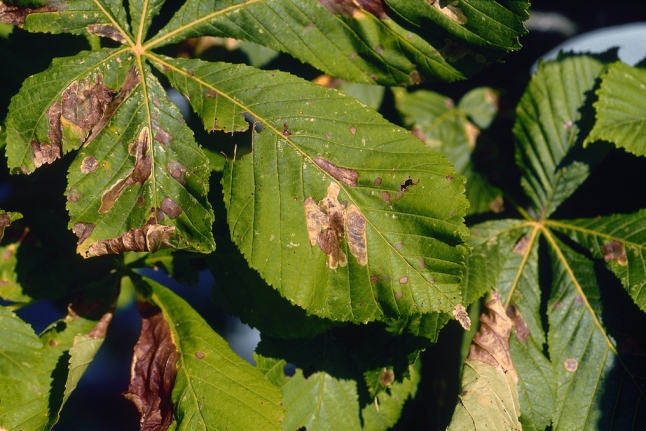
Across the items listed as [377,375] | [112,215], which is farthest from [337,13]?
[377,375]

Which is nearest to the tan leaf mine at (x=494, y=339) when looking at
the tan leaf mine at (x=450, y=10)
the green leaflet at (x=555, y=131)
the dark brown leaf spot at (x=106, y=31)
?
the green leaflet at (x=555, y=131)

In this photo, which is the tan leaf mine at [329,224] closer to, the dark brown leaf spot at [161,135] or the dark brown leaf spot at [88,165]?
the dark brown leaf spot at [161,135]

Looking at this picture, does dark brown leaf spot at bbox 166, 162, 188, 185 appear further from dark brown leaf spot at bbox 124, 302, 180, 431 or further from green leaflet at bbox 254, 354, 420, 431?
green leaflet at bbox 254, 354, 420, 431

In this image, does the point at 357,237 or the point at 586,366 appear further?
the point at 586,366

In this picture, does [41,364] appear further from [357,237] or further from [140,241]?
A: [357,237]

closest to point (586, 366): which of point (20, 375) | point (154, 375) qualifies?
point (154, 375)

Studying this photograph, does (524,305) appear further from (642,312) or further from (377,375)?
(377,375)

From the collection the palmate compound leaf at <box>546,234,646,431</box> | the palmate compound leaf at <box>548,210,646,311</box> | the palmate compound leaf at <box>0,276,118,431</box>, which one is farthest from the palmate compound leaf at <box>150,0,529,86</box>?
the palmate compound leaf at <box>0,276,118,431</box>
